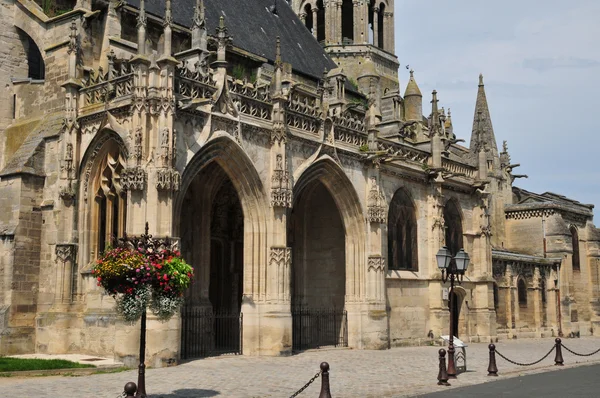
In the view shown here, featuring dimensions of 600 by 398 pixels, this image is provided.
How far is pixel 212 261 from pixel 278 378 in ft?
33.4

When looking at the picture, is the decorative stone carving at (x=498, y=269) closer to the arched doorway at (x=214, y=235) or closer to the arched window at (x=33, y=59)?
the arched doorway at (x=214, y=235)

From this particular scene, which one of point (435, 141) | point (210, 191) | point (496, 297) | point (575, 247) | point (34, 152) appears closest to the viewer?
point (34, 152)

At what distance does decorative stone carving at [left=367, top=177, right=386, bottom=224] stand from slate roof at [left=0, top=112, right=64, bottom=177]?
10305 millimetres

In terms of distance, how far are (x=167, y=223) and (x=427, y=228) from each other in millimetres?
13171

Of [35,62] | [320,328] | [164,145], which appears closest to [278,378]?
[164,145]

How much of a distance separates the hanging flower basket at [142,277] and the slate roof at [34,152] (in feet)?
32.4

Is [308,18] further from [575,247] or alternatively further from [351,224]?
[351,224]

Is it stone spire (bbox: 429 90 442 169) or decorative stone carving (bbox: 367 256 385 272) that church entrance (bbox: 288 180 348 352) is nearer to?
decorative stone carving (bbox: 367 256 385 272)

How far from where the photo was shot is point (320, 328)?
25375 millimetres

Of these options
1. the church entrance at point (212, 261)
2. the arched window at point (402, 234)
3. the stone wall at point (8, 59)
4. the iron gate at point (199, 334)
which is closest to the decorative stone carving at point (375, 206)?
the arched window at point (402, 234)

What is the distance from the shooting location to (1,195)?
66.4ft

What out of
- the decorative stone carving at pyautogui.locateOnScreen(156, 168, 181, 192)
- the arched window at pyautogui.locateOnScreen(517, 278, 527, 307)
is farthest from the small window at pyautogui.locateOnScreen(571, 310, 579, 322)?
the decorative stone carving at pyautogui.locateOnScreen(156, 168, 181, 192)

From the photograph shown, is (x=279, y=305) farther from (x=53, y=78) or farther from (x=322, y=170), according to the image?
(x=53, y=78)

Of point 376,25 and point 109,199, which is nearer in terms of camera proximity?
point 109,199
